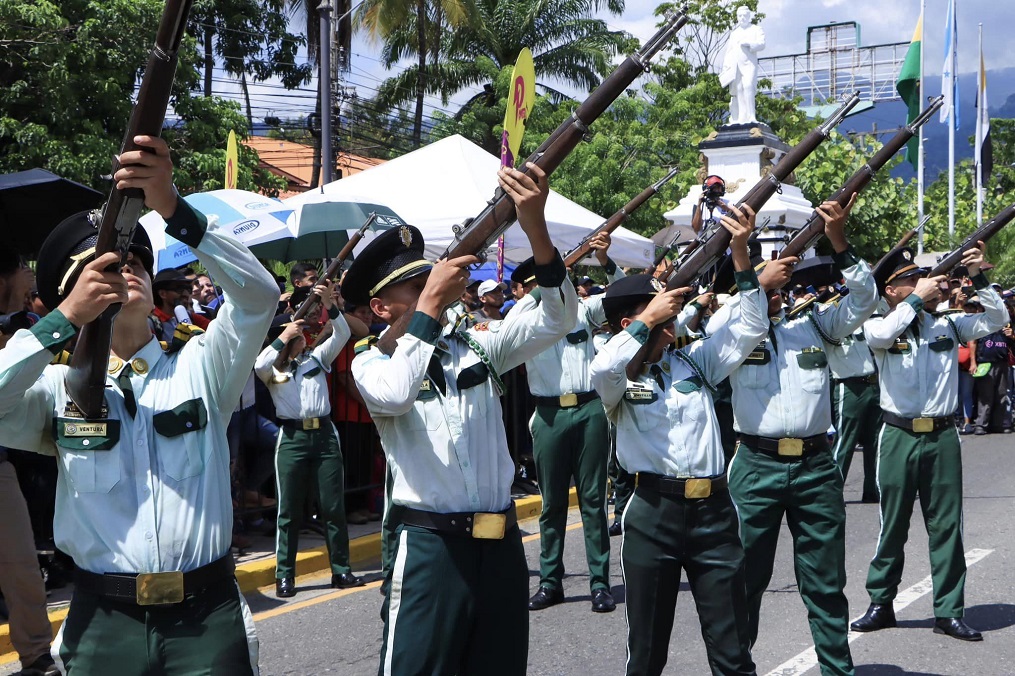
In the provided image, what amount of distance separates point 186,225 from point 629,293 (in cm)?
286

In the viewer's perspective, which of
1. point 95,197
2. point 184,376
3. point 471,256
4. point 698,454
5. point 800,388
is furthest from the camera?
point 95,197

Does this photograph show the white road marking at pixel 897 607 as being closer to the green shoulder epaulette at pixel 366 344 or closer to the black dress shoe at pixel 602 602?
the black dress shoe at pixel 602 602

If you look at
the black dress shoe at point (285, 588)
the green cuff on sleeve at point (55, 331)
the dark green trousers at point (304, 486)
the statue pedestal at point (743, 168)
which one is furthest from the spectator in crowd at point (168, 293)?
the statue pedestal at point (743, 168)

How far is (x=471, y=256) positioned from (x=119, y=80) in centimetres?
1566

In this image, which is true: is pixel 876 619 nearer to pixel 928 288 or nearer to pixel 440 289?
pixel 928 288

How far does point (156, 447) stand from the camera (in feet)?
10.7

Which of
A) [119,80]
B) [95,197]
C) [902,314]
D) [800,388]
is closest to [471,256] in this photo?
[800,388]

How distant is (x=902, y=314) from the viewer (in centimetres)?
705

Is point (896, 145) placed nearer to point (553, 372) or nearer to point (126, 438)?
point (553, 372)

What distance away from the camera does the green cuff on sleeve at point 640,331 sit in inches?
198

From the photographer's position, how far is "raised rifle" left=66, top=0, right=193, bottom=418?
2568 millimetres

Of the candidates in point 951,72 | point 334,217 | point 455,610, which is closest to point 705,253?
point 455,610

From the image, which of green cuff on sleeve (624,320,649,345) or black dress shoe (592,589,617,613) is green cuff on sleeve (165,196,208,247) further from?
black dress shoe (592,589,617,613)

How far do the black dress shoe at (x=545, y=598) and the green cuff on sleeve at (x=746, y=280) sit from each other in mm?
3210
